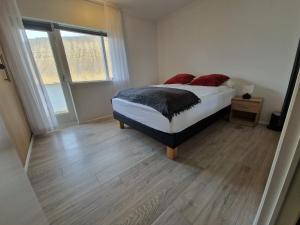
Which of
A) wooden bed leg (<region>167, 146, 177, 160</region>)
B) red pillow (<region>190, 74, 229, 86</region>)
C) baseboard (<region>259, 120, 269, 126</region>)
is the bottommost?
baseboard (<region>259, 120, 269, 126</region>)

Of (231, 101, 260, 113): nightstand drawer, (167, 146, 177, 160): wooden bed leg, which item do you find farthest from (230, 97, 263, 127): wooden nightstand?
(167, 146, 177, 160): wooden bed leg

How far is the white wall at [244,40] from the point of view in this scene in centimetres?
208

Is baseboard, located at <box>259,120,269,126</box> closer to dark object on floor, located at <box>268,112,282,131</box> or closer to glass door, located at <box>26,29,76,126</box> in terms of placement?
dark object on floor, located at <box>268,112,282,131</box>

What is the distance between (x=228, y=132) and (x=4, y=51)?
367 centimetres

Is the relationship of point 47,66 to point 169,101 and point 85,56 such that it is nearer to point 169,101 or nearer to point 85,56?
point 85,56

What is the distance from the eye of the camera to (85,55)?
9.64 ft

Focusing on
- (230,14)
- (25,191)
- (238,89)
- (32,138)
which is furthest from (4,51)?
(238,89)

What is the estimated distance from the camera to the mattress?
156 centimetres

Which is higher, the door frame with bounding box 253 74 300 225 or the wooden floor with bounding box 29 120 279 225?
the door frame with bounding box 253 74 300 225

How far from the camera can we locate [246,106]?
7.73 ft

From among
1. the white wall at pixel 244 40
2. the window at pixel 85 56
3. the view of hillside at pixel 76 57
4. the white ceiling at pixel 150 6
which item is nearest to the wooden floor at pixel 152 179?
the white wall at pixel 244 40

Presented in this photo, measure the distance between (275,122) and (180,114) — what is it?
1827mm

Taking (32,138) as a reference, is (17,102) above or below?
above

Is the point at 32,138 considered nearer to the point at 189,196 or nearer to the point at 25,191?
the point at 25,191
